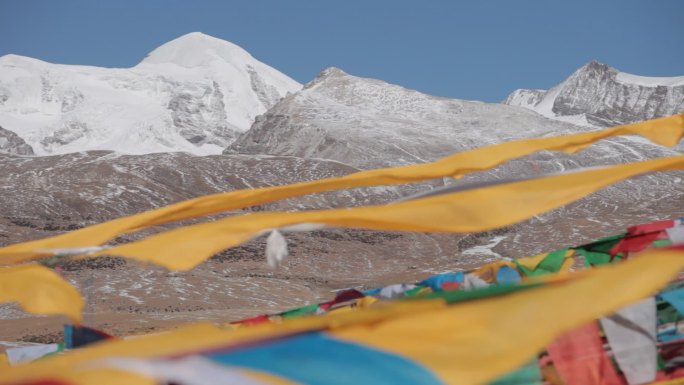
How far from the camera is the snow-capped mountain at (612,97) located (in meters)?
163

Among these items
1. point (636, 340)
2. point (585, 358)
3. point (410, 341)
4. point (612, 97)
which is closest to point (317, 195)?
point (636, 340)

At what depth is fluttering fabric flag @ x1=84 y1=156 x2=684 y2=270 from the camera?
3.41 metres

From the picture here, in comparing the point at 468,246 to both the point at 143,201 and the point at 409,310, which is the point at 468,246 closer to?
the point at 143,201

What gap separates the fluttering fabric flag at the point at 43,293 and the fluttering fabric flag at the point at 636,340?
2.79 metres

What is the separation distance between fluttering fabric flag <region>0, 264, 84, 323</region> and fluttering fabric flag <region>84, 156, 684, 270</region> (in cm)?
39

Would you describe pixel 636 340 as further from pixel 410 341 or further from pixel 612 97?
pixel 612 97

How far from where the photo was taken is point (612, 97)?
172 metres

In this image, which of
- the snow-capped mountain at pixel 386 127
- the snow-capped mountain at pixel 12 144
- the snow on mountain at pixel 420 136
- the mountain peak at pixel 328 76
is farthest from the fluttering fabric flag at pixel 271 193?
the snow-capped mountain at pixel 12 144

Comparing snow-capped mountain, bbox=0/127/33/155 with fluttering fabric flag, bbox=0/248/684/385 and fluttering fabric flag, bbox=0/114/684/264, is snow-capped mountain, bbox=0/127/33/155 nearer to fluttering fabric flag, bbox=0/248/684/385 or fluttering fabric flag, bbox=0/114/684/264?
fluttering fabric flag, bbox=0/114/684/264

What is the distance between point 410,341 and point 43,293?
2.34 meters

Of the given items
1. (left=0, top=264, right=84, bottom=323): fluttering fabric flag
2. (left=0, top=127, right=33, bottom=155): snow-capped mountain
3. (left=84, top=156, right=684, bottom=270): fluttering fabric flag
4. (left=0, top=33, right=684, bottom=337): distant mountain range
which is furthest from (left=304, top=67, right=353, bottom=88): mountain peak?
(left=84, top=156, right=684, bottom=270): fluttering fabric flag

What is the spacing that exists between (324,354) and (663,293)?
112 inches

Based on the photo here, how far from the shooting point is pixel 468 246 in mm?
50406

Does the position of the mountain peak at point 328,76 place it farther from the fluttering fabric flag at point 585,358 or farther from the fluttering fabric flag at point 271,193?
the fluttering fabric flag at point 585,358
